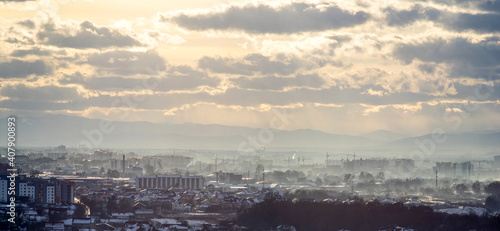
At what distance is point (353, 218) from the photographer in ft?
109

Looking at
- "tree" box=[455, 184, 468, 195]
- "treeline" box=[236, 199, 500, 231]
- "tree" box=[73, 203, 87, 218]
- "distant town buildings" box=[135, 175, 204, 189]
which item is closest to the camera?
"treeline" box=[236, 199, 500, 231]

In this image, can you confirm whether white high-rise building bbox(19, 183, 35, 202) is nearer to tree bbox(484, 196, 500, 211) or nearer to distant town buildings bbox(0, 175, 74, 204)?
distant town buildings bbox(0, 175, 74, 204)

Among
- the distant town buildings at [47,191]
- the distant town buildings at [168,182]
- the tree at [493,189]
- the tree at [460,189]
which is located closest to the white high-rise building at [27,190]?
the distant town buildings at [47,191]

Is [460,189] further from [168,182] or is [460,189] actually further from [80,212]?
[80,212]

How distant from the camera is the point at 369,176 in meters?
79.4

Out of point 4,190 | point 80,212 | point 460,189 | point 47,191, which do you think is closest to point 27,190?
point 47,191

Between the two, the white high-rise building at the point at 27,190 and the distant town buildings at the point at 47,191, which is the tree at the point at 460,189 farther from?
the white high-rise building at the point at 27,190

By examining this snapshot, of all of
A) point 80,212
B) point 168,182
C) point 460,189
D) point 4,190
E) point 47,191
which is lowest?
point 80,212

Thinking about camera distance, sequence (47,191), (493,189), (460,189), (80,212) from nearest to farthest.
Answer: (80,212), (47,191), (493,189), (460,189)

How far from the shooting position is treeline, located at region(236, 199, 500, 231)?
3178 centimetres

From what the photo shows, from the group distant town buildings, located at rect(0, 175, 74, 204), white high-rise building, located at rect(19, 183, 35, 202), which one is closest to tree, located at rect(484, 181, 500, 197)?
distant town buildings, located at rect(0, 175, 74, 204)

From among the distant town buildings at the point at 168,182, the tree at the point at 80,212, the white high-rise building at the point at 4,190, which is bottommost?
the tree at the point at 80,212

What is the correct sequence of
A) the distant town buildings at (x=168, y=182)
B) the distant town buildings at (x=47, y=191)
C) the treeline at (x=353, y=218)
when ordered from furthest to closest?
1. the distant town buildings at (x=168, y=182)
2. the distant town buildings at (x=47, y=191)
3. the treeline at (x=353, y=218)

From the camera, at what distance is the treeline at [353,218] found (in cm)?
3178
